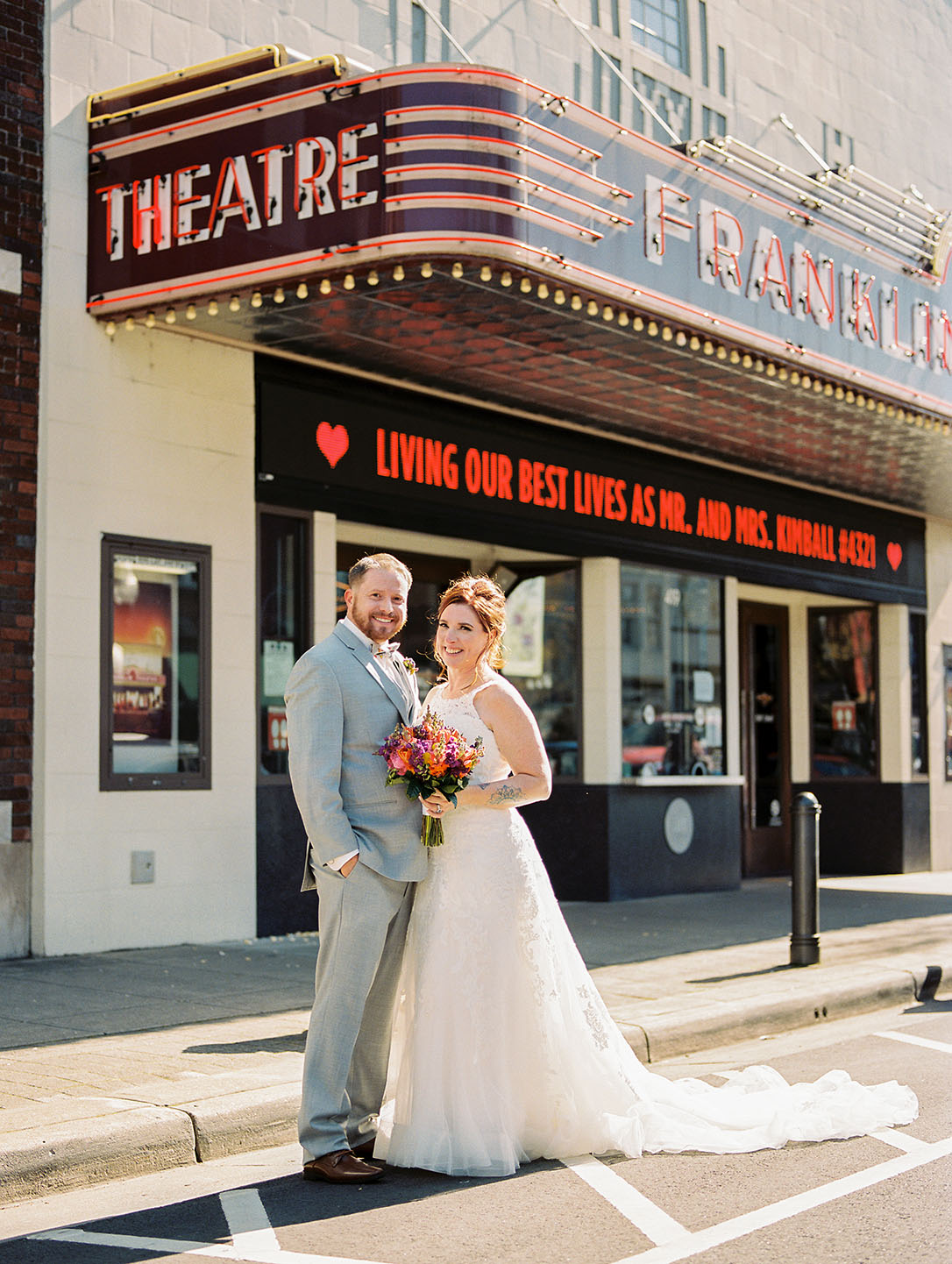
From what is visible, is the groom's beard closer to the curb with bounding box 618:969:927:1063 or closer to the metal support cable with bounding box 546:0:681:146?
the curb with bounding box 618:969:927:1063

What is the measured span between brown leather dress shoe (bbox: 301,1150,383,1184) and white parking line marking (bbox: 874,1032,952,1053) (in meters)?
3.61

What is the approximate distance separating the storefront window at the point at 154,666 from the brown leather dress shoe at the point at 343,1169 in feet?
16.1

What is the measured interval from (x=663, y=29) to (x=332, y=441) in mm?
6173

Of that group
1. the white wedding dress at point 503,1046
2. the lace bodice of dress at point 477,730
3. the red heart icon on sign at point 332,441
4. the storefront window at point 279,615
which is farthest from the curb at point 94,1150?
the red heart icon on sign at point 332,441

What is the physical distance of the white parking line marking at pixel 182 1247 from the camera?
A: 14.1 ft

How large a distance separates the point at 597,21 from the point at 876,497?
20.9 feet

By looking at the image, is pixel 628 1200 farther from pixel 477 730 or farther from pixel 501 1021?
pixel 477 730

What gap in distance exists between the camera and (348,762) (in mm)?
5254

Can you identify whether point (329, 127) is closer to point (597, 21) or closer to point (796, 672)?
point (597, 21)

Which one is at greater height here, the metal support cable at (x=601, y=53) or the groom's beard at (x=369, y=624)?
the metal support cable at (x=601, y=53)

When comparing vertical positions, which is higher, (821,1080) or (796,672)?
(796,672)

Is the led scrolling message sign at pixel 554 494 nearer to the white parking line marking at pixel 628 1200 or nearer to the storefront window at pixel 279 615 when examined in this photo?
the storefront window at pixel 279 615

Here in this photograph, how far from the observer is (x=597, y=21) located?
13.6m

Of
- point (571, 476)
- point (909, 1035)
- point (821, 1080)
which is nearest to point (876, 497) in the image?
point (571, 476)
